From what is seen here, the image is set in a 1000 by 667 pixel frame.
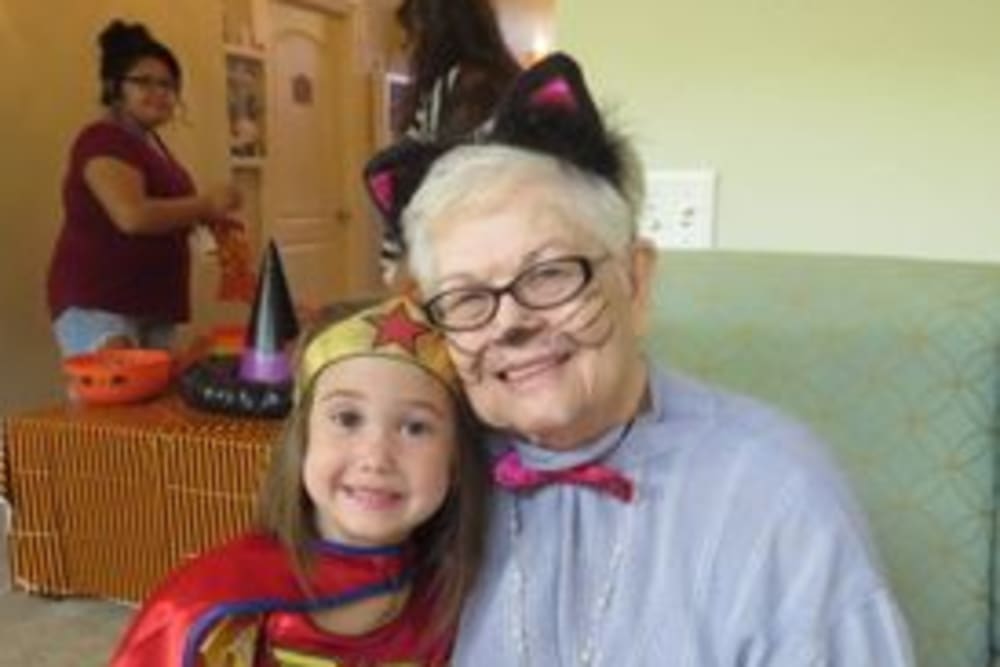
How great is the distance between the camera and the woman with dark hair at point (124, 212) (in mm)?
2336

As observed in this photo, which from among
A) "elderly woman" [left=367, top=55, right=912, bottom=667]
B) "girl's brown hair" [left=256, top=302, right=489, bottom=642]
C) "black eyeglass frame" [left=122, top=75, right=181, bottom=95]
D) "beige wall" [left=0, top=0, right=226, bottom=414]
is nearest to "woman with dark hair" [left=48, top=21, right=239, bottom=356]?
"black eyeglass frame" [left=122, top=75, right=181, bottom=95]

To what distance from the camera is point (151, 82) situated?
7.90 feet

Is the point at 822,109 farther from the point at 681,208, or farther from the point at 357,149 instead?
the point at 357,149

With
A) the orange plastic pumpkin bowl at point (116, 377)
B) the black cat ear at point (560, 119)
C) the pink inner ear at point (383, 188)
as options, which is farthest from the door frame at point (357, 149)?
the black cat ear at point (560, 119)

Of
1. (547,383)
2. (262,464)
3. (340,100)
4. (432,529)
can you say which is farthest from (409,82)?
(340,100)

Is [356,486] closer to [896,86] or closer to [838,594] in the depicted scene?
[838,594]

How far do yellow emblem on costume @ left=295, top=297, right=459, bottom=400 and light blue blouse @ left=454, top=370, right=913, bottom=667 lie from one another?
113mm

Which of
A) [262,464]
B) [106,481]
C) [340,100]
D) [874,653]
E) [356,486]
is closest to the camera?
[874,653]

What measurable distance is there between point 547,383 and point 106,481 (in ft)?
4.53

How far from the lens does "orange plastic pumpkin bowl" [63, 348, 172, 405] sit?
2.04m

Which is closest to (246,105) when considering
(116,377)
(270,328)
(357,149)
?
(357,149)

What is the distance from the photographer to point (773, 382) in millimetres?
1284

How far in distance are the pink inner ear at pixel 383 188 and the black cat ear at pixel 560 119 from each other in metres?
0.13

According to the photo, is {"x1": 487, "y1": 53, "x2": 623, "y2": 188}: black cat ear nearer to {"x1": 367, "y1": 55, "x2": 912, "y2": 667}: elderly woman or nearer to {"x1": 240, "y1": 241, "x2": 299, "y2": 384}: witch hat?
{"x1": 367, "y1": 55, "x2": 912, "y2": 667}: elderly woman
